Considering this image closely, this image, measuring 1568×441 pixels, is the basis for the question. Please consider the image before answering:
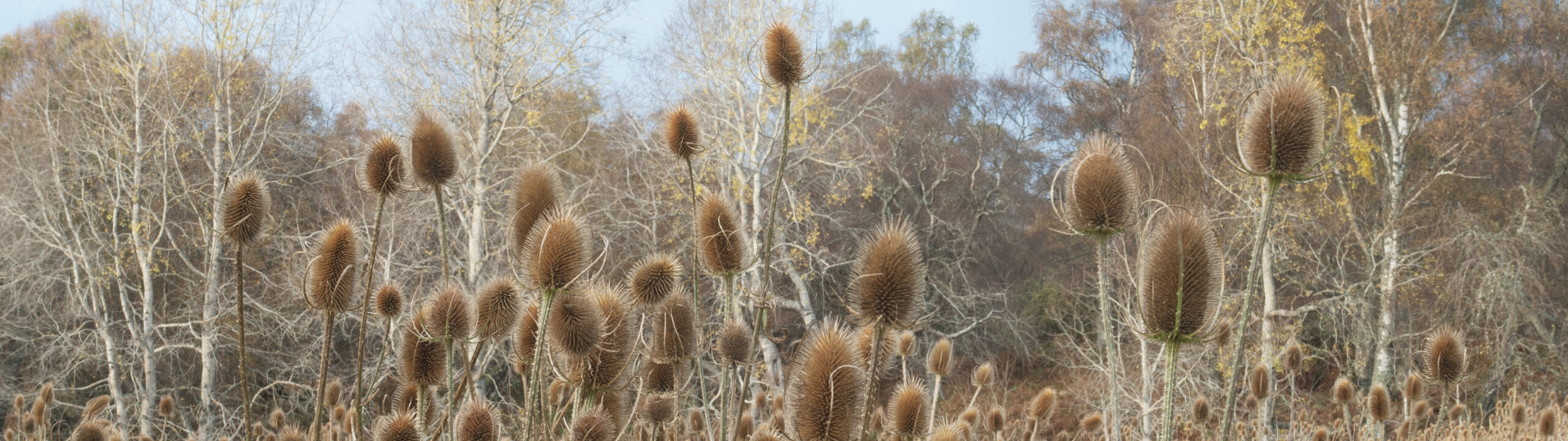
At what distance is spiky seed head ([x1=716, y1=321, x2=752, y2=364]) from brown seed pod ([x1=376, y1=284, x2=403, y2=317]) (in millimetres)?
871

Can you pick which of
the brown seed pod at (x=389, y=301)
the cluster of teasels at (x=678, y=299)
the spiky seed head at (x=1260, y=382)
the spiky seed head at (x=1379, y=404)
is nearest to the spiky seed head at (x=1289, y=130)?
the cluster of teasels at (x=678, y=299)

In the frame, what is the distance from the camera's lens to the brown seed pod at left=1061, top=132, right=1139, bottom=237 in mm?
2039

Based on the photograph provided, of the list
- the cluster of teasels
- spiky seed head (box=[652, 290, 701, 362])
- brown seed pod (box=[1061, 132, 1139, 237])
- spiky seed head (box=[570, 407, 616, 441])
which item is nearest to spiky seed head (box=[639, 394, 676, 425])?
the cluster of teasels

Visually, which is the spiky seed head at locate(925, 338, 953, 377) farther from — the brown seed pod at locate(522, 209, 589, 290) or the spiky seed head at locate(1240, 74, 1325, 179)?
the brown seed pod at locate(522, 209, 589, 290)

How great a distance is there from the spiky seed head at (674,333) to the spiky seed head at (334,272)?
74 cm

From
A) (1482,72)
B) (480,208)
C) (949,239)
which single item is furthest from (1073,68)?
(480,208)

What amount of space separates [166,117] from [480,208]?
5.86 metres

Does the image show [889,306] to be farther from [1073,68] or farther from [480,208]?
[1073,68]

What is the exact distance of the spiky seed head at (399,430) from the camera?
218 centimetres

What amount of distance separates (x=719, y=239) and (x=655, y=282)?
21 cm

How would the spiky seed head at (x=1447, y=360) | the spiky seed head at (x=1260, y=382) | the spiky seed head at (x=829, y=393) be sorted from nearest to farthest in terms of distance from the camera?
the spiky seed head at (x=829, y=393), the spiky seed head at (x=1260, y=382), the spiky seed head at (x=1447, y=360)

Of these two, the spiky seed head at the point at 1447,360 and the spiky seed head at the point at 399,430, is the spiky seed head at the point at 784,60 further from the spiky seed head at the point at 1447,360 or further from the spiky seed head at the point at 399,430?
the spiky seed head at the point at 1447,360

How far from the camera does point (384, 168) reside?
2354 millimetres

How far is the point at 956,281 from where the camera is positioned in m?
23.5
